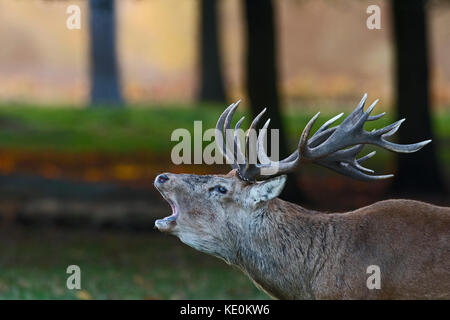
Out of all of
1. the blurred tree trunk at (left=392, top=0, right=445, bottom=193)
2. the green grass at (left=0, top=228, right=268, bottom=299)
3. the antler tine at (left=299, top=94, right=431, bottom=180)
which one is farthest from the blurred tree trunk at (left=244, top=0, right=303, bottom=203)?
the antler tine at (left=299, top=94, right=431, bottom=180)

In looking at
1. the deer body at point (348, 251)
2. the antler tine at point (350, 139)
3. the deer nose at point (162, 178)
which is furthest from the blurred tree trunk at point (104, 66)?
the deer body at point (348, 251)

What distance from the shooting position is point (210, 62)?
26.0 m

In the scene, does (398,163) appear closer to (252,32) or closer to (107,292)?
(252,32)

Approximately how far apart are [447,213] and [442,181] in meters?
9.89

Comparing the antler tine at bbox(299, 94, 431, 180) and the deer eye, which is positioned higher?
the antler tine at bbox(299, 94, 431, 180)

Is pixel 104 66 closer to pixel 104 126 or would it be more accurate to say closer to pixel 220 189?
pixel 104 126

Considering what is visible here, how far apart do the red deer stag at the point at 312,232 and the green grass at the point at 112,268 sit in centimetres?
284

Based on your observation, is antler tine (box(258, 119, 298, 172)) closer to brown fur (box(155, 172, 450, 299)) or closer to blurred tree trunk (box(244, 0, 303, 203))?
brown fur (box(155, 172, 450, 299))

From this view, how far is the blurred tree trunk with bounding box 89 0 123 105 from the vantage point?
73.6 ft

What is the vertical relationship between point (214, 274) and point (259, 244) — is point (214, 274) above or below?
below

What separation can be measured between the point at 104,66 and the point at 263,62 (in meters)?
10.2

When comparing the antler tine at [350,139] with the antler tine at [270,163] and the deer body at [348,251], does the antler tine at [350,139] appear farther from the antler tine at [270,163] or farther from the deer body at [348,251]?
the deer body at [348,251]
